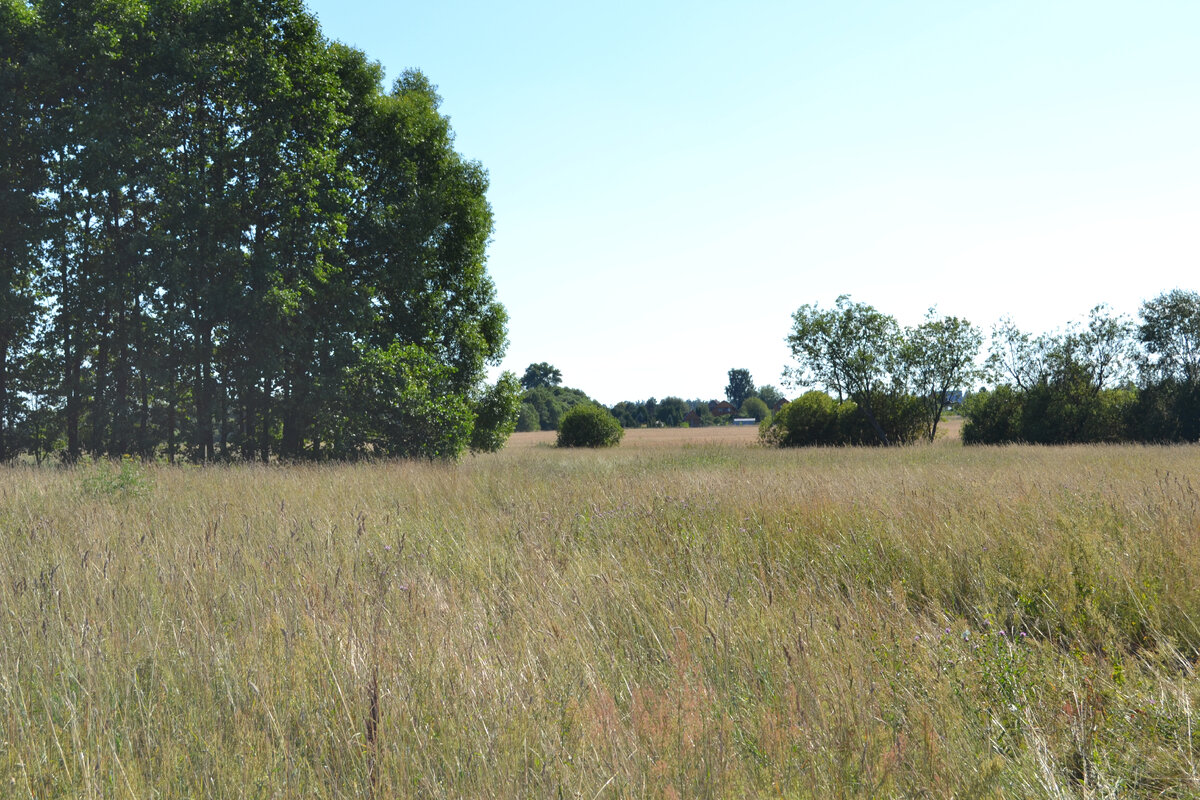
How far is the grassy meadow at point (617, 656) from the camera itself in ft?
7.67

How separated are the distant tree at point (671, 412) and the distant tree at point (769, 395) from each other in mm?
17521

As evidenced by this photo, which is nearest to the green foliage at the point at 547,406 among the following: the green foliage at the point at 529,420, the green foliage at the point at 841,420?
the green foliage at the point at 529,420

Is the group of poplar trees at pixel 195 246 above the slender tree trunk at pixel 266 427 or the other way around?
above

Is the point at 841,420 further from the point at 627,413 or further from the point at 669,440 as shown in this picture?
the point at 627,413

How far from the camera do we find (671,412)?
411 feet

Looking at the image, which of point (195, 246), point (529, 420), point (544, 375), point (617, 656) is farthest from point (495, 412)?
point (544, 375)

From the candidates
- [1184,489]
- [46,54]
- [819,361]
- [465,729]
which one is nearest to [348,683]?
[465,729]

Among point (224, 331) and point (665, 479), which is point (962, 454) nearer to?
point (665, 479)

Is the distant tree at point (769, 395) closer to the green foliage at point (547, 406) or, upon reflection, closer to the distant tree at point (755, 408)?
the distant tree at point (755, 408)

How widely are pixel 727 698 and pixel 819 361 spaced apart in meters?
36.5

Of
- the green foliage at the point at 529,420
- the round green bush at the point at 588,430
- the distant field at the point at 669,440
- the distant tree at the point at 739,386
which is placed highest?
the distant tree at the point at 739,386

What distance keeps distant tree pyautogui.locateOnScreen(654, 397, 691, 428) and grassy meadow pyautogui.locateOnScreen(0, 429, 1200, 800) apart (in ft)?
386

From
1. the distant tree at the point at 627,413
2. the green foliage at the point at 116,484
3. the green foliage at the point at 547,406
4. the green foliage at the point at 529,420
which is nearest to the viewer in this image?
the green foliage at the point at 116,484

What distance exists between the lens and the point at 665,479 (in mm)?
9633
